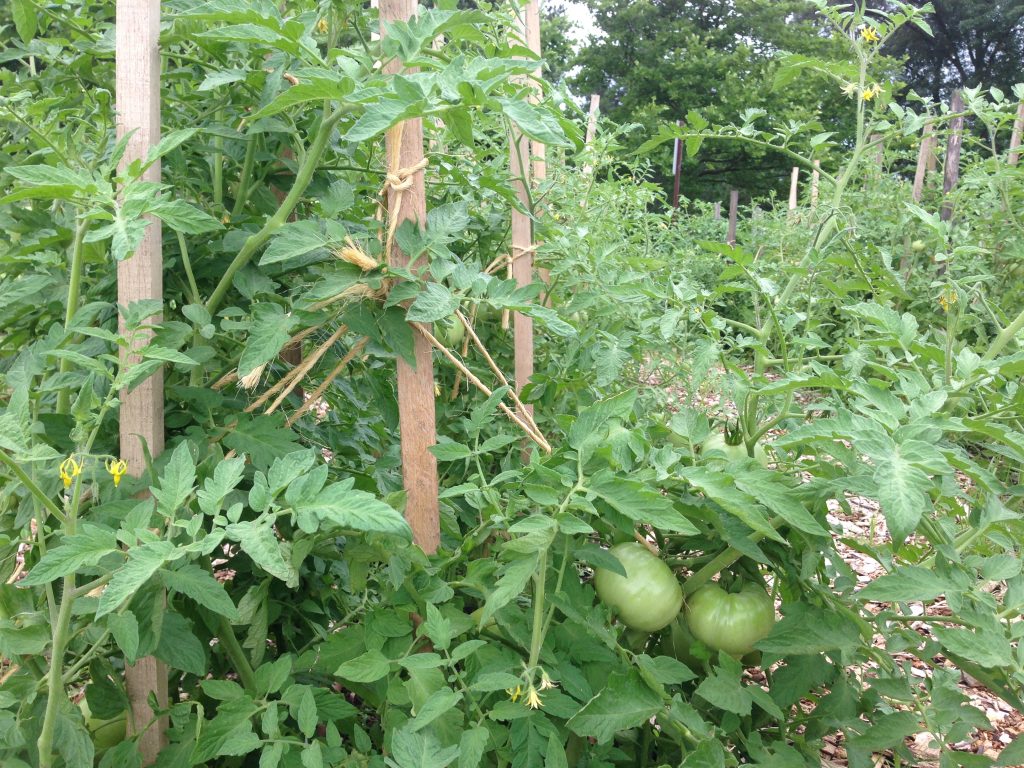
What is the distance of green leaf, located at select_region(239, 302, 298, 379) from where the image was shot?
1045 mm

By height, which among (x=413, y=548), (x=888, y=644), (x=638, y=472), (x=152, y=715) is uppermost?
(x=638, y=472)

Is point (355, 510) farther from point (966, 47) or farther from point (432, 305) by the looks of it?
point (966, 47)

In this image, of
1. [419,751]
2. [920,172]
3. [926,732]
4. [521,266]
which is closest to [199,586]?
[419,751]

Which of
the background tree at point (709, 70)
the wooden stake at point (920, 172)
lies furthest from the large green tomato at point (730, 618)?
the background tree at point (709, 70)

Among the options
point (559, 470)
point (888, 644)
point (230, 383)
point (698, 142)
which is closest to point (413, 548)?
point (559, 470)

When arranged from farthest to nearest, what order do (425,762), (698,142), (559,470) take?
1. (698,142)
2. (559,470)
3. (425,762)

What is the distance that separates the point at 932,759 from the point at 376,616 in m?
1.35

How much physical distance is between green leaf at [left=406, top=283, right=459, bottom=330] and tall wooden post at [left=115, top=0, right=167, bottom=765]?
1.20ft

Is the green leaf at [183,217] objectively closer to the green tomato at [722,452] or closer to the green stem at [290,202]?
the green stem at [290,202]

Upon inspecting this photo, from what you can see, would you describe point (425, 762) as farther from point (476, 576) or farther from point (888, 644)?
point (888, 644)

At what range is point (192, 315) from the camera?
1058mm

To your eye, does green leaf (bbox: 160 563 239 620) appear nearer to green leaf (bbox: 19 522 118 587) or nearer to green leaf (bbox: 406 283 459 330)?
green leaf (bbox: 19 522 118 587)

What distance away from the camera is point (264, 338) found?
106 cm

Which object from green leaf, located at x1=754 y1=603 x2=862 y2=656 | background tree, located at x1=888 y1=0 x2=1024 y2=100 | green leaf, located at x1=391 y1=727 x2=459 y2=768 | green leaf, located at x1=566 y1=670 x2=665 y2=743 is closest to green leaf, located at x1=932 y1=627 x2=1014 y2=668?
green leaf, located at x1=754 y1=603 x2=862 y2=656
